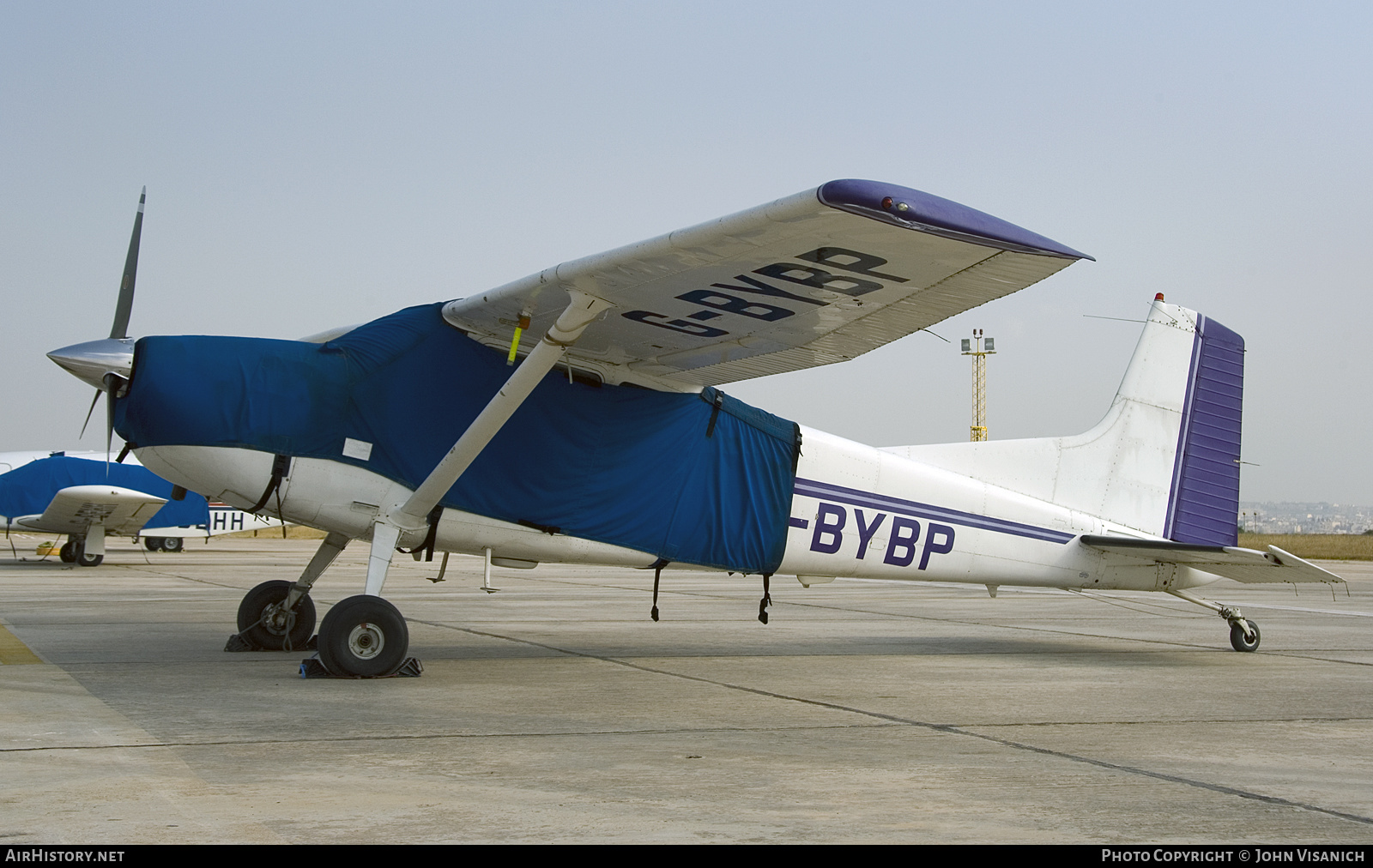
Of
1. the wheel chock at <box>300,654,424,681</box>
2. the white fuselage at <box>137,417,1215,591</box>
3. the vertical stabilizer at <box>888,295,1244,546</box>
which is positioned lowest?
the wheel chock at <box>300,654,424,681</box>

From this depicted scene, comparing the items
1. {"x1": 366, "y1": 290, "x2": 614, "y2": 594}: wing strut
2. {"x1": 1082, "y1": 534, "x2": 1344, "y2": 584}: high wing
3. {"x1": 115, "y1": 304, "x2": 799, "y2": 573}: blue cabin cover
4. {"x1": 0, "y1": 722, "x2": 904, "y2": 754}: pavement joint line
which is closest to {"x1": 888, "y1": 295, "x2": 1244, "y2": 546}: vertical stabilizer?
{"x1": 1082, "y1": 534, "x2": 1344, "y2": 584}: high wing

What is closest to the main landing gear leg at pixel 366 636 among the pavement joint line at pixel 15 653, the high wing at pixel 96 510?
the pavement joint line at pixel 15 653

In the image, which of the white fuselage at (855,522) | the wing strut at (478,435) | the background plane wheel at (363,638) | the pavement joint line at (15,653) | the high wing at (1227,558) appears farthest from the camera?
the high wing at (1227,558)

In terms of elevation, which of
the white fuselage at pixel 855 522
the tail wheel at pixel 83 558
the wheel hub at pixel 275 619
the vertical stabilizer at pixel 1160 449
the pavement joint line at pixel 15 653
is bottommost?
the tail wheel at pixel 83 558

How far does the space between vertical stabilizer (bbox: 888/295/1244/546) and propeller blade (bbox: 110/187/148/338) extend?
6329mm

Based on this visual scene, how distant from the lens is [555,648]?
9094 millimetres

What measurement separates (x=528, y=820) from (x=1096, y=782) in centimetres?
214

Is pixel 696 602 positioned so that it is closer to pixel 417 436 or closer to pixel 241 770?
pixel 417 436

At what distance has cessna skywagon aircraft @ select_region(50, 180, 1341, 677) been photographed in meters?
5.96

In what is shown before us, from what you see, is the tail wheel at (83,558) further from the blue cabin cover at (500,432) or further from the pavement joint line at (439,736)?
the pavement joint line at (439,736)

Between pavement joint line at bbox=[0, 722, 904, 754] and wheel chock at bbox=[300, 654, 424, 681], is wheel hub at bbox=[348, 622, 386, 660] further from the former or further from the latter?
pavement joint line at bbox=[0, 722, 904, 754]

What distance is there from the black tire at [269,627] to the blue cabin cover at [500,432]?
1877 millimetres

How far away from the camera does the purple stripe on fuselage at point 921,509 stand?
28.3ft
